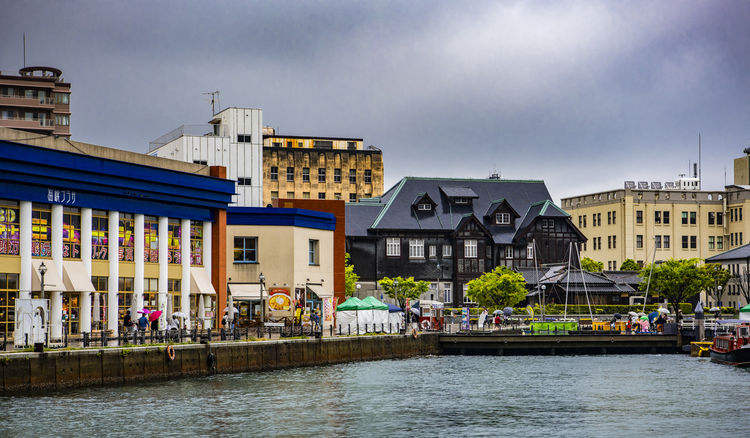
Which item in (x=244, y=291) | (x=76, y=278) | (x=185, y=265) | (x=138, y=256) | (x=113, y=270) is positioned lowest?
(x=244, y=291)

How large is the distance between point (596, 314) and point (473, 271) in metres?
17.2

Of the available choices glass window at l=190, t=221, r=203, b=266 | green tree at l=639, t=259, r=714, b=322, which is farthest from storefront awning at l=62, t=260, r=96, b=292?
green tree at l=639, t=259, r=714, b=322

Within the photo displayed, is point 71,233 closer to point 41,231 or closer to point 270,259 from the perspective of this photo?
point 41,231

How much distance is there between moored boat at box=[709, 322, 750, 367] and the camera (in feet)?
231

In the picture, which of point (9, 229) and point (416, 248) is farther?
point (416, 248)

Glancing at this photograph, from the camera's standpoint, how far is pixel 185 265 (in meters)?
71.9

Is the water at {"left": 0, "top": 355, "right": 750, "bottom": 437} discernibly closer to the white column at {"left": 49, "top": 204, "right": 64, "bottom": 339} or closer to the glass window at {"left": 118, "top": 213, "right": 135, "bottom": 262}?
the white column at {"left": 49, "top": 204, "right": 64, "bottom": 339}

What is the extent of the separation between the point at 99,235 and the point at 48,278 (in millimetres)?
5673

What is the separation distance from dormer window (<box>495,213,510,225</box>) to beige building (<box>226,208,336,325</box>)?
45.4 meters

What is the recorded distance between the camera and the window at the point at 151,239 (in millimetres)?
69000

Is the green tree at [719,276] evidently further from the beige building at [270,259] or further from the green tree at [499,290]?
the beige building at [270,259]

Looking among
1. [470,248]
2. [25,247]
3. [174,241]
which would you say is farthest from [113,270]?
[470,248]

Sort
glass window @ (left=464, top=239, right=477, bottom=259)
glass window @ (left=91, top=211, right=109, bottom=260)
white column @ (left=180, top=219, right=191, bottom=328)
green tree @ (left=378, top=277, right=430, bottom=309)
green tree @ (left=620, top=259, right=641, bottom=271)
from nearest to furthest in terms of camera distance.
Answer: glass window @ (left=91, top=211, right=109, bottom=260) → white column @ (left=180, top=219, right=191, bottom=328) → green tree @ (left=378, top=277, right=430, bottom=309) → glass window @ (left=464, top=239, right=477, bottom=259) → green tree @ (left=620, top=259, right=641, bottom=271)

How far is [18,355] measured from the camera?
152ft
